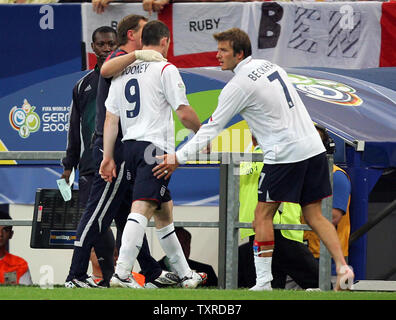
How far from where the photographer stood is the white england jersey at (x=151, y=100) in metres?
6.97

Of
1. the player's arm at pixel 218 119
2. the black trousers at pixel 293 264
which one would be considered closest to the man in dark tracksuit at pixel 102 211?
the player's arm at pixel 218 119

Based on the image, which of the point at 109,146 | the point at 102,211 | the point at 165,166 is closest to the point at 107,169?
the point at 109,146

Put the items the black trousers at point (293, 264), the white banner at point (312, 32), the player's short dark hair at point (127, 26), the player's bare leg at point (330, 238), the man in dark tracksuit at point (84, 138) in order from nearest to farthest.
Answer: the player's bare leg at point (330, 238) → the player's short dark hair at point (127, 26) → the man in dark tracksuit at point (84, 138) → the black trousers at point (293, 264) → the white banner at point (312, 32)

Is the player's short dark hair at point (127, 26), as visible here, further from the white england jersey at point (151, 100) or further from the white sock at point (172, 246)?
the white sock at point (172, 246)

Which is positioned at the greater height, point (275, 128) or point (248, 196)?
point (275, 128)

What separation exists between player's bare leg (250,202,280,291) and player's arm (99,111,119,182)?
1079 mm

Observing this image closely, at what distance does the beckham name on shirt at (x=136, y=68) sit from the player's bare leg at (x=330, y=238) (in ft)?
4.94

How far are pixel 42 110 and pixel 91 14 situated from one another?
5.22ft

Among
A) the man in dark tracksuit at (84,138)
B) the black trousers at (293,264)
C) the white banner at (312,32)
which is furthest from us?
the white banner at (312,32)

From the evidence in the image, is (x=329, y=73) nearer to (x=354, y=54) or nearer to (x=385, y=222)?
(x=354, y=54)

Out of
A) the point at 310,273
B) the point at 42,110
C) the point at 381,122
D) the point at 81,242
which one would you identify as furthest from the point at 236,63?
the point at 42,110

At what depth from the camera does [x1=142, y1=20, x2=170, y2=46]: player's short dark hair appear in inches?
278
